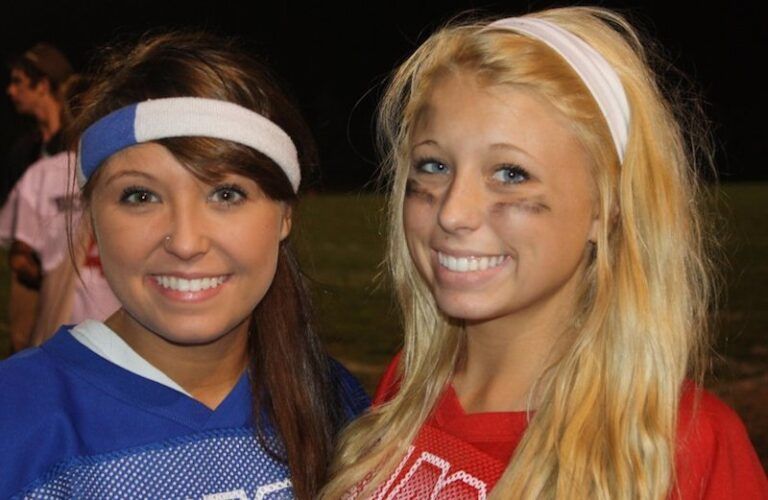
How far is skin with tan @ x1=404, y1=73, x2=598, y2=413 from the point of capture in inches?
81.4

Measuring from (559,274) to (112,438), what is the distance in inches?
35.0

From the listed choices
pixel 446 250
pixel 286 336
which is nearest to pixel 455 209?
pixel 446 250

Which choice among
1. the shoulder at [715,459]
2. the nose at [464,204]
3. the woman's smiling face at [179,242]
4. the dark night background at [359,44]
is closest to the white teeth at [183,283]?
the woman's smiling face at [179,242]

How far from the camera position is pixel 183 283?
2.23m

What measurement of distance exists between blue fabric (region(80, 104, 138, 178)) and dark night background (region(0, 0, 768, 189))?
762 inches

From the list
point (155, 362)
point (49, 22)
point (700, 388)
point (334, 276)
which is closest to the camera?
point (700, 388)

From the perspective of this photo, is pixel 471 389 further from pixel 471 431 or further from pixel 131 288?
pixel 131 288

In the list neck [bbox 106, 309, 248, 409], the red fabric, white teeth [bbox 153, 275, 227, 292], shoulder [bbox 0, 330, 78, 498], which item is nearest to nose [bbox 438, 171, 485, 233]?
the red fabric

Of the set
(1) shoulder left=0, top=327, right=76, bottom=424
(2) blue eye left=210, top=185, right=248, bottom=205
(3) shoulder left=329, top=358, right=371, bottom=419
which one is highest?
(2) blue eye left=210, top=185, right=248, bottom=205

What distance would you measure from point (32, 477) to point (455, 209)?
0.90 meters

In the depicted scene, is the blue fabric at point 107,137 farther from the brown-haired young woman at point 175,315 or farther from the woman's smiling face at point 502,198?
the woman's smiling face at point 502,198

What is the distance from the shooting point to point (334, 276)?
11438 millimetres

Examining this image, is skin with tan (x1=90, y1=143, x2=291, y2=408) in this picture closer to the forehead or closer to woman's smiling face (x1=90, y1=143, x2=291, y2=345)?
woman's smiling face (x1=90, y1=143, x2=291, y2=345)

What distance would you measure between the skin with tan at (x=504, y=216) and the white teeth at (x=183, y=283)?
1.35 feet
